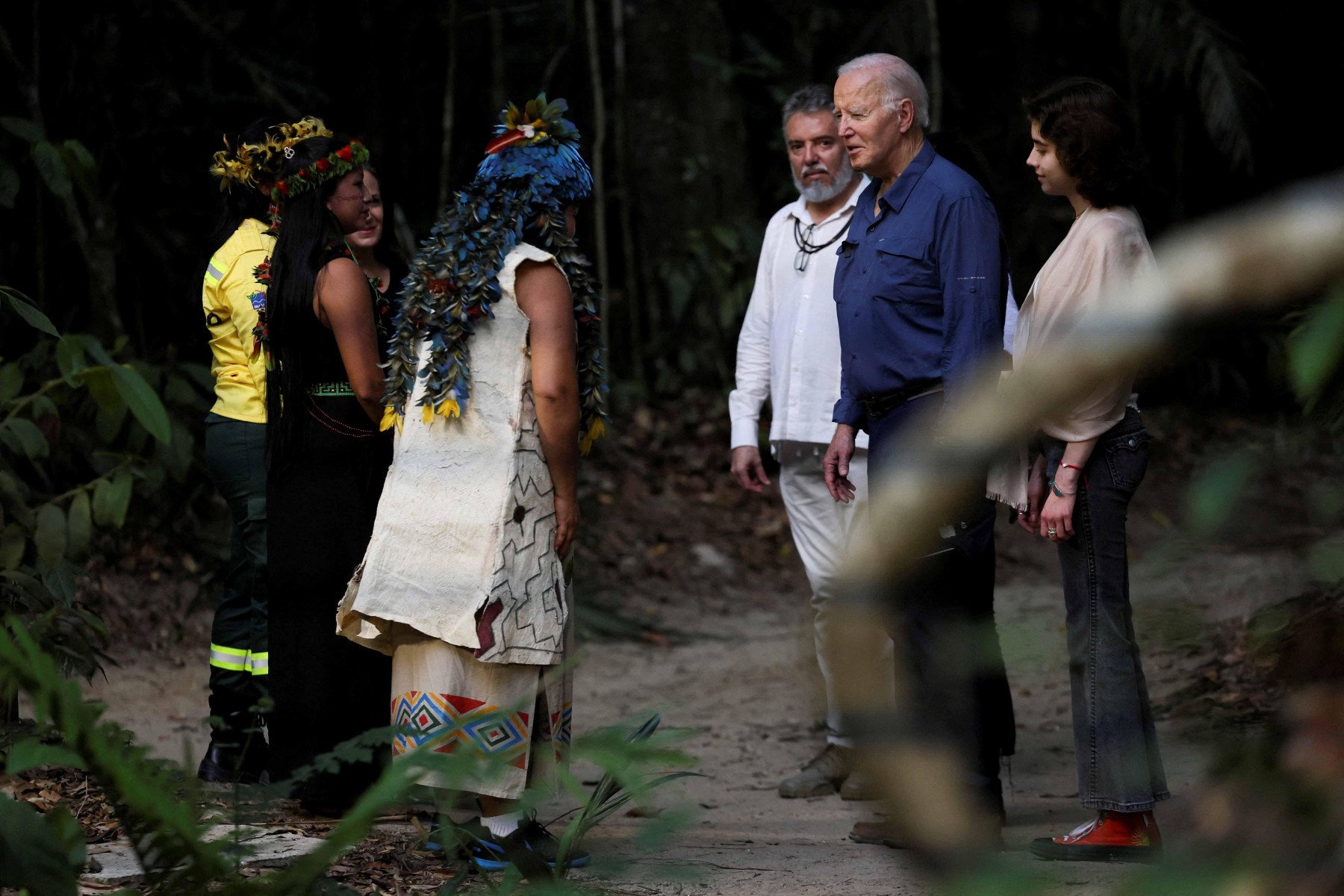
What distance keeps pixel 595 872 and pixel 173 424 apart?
15.9ft

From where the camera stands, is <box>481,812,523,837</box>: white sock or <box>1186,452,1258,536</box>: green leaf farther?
<box>481,812,523,837</box>: white sock

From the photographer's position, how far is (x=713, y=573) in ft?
28.7

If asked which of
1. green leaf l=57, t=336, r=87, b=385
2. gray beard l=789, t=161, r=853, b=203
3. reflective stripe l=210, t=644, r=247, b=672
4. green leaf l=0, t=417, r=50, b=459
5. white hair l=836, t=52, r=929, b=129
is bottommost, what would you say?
reflective stripe l=210, t=644, r=247, b=672

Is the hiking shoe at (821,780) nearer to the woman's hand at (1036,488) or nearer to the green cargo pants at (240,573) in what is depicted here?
the woman's hand at (1036,488)

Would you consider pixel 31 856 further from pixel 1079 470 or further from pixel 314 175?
pixel 314 175

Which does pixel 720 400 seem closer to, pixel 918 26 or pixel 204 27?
pixel 918 26

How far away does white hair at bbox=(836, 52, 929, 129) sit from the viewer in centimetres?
389

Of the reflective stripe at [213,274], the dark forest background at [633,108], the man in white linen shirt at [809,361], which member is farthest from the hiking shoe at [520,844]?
the dark forest background at [633,108]

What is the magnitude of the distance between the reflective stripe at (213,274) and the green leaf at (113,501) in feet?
2.23

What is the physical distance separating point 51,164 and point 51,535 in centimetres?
106

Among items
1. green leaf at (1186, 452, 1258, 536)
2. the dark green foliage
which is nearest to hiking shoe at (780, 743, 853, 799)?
the dark green foliage

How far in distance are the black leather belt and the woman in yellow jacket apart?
1830 millimetres

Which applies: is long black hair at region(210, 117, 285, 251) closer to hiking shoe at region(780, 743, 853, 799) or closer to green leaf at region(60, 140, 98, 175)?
green leaf at region(60, 140, 98, 175)

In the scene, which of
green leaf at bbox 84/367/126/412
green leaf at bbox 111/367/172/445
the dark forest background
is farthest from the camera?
the dark forest background
